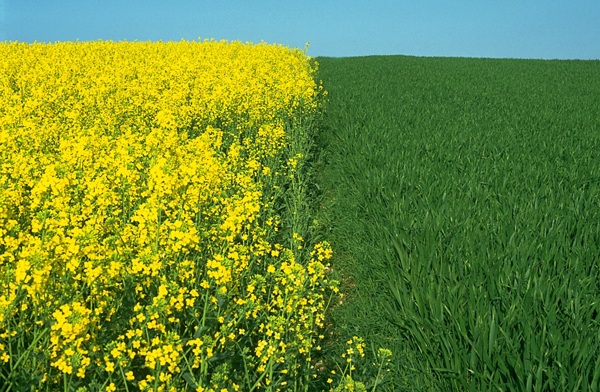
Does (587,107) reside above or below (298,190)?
above

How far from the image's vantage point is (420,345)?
3.50 metres

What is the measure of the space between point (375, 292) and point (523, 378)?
194cm

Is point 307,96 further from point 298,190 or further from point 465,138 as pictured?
point 298,190

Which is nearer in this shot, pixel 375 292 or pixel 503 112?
pixel 375 292

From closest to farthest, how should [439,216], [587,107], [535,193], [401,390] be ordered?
[401,390] → [439,216] → [535,193] → [587,107]

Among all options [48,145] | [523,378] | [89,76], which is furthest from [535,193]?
[89,76]

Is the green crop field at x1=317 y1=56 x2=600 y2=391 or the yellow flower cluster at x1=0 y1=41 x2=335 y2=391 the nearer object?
the yellow flower cluster at x1=0 y1=41 x2=335 y2=391

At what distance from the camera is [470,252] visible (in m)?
3.83

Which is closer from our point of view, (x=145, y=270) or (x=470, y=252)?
(x=145, y=270)

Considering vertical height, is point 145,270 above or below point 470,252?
above

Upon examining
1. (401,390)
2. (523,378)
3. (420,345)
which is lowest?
(401,390)

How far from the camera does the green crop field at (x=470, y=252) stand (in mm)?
2873

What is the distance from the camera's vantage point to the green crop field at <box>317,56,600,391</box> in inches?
113

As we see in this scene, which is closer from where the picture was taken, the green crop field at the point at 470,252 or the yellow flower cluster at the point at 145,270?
the yellow flower cluster at the point at 145,270
